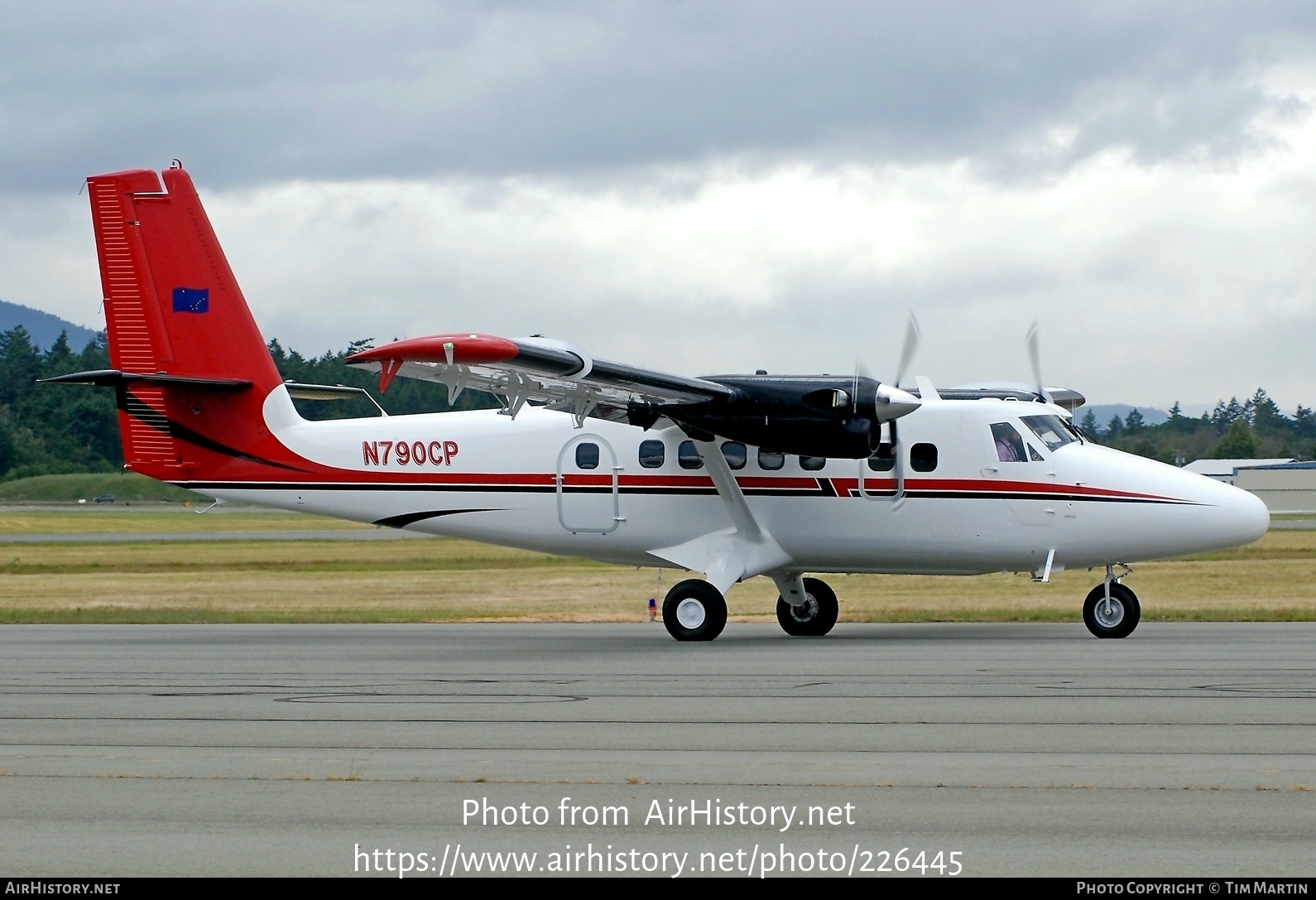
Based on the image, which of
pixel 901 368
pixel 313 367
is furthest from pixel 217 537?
pixel 313 367

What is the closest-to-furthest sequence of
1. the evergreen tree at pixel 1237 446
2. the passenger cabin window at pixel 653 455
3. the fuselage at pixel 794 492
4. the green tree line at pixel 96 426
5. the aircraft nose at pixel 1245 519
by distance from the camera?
the aircraft nose at pixel 1245 519 < the fuselage at pixel 794 492 < the passenger cabin window at pixel 653 455 < the green tree line at pixel 96 426 < the evergreen tree at pixel 1237 446

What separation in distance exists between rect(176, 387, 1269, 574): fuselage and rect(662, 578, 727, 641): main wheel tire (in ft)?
4.06

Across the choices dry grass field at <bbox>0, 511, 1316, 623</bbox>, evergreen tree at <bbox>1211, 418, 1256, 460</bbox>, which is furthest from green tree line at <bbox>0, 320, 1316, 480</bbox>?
dry grass field at <bbox>0, 511, 1316, 623</bbox>

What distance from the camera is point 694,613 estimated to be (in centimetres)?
1934

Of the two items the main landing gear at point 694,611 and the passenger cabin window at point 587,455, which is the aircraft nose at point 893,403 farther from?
the passenger cabin window at point 587,455

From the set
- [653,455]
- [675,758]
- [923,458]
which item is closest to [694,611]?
[653,455]

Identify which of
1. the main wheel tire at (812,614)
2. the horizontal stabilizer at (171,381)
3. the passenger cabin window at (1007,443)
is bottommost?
the main wheel tire at (812,614)

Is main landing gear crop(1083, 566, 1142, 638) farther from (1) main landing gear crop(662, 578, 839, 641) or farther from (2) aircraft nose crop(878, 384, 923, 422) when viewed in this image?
(1) main landing gear crop(662, 578, 839, 641)

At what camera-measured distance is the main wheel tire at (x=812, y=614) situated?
21031 millimetres

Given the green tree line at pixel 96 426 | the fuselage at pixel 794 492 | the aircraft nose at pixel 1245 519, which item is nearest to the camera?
the aircraft nose at pixel 1245 519

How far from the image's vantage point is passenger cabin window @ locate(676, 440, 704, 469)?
66.7 ft

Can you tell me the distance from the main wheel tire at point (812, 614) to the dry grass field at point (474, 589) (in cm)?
285

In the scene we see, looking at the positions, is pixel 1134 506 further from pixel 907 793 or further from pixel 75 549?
pixel 75 549

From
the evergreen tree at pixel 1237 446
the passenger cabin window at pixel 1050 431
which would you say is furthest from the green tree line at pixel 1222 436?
the passenger cabin window at pixel 1050 431
